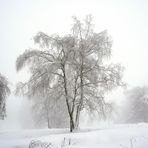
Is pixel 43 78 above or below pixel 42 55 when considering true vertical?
below

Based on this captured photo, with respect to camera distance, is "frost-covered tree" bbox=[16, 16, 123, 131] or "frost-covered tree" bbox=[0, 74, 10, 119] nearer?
"frost-covered tree" bbox=[16, 16, 123, 131]

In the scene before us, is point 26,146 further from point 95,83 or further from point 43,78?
point 95,83

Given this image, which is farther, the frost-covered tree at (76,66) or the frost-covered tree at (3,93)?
the frost-covered tree at (3,93)

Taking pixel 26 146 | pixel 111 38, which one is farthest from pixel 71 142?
pixel 111 38

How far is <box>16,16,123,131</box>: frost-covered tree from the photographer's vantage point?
15.3 meters

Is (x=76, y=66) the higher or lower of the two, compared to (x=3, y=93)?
higher

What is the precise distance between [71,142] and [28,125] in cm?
4231

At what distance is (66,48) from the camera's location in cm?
1559

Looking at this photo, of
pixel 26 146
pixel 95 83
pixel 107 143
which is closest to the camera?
pixel 107 143

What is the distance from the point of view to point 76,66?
1583 cm

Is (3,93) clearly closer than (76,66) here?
No

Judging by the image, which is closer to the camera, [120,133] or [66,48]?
[120,133]

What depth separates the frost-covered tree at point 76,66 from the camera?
50.1ft

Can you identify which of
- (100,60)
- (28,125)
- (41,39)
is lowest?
(28,125)
